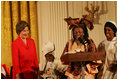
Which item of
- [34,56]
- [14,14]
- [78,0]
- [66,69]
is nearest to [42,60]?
[34,56]

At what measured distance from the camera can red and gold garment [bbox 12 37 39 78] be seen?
4.05 m

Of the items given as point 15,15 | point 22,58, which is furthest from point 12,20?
point 22,58

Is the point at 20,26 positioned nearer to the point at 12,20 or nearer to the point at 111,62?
the point at 12,20

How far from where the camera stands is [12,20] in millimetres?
4266

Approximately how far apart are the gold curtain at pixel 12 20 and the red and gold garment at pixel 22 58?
0.57 ft

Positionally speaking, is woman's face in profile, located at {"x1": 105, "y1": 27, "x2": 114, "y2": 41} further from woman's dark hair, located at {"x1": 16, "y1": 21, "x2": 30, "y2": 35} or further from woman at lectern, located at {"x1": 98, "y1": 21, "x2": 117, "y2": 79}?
woman's dark hair, located at {"x1": 16, "y1": 21, "x2": 30, "y2": 35}

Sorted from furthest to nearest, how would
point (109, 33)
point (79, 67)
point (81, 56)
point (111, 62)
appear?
1. point (109, 33)
2. point (111, 62)
3. point (79, 67)
4. point (81, 56)

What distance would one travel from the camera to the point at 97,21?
4.24m

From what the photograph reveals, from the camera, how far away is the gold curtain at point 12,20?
422cm

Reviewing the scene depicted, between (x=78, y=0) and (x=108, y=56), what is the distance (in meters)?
1.19

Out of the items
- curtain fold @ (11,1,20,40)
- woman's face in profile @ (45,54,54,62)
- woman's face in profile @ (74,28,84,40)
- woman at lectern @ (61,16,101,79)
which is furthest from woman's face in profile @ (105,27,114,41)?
curtain fold @ (11,1,20,40)

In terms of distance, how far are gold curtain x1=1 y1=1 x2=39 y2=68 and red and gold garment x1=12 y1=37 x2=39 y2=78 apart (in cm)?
17

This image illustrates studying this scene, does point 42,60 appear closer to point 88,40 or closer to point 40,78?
point 40,78

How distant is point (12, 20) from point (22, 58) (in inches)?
30.5
